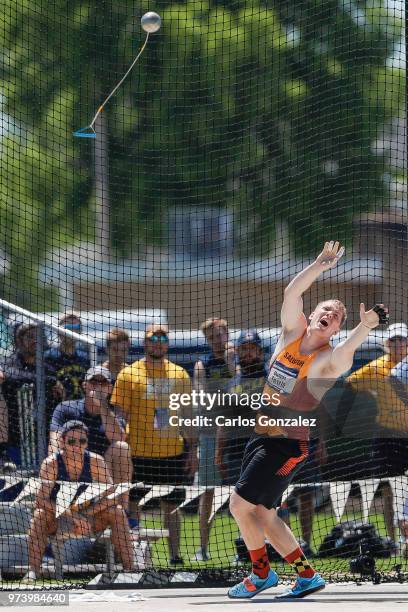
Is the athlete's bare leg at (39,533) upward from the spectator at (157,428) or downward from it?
downward

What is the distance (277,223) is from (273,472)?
12.3m

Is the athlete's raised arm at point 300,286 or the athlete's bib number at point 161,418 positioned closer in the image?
the athlete's raised arm at point 300,286

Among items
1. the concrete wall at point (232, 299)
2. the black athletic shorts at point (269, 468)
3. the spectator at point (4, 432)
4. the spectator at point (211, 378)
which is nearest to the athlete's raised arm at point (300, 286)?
the black athletic shorts at point (269, 468)

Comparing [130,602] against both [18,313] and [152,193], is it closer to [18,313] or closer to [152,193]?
[18,313]

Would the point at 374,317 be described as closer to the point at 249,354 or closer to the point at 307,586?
the point at 307,586

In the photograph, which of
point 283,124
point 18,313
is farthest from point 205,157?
point 18,313

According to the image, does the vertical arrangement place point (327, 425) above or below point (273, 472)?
above

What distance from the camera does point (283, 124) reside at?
17.4 meters

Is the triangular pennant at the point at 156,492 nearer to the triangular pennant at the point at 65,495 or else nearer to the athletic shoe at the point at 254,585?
the triangular pennant at the point at 65,495

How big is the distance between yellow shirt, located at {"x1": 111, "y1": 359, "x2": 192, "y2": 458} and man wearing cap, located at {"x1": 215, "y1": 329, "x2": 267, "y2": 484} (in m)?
0.32

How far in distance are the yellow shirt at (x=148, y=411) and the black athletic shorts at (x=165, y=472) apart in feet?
0.16

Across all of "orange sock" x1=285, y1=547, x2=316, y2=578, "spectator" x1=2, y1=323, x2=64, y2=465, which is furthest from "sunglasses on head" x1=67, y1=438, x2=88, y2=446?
"orange sock" x1=285, y1=547, x2=316, y2=578

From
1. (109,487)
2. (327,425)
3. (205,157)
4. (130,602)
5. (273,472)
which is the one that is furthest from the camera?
(205,157)

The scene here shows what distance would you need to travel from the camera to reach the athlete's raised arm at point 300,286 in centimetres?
624
